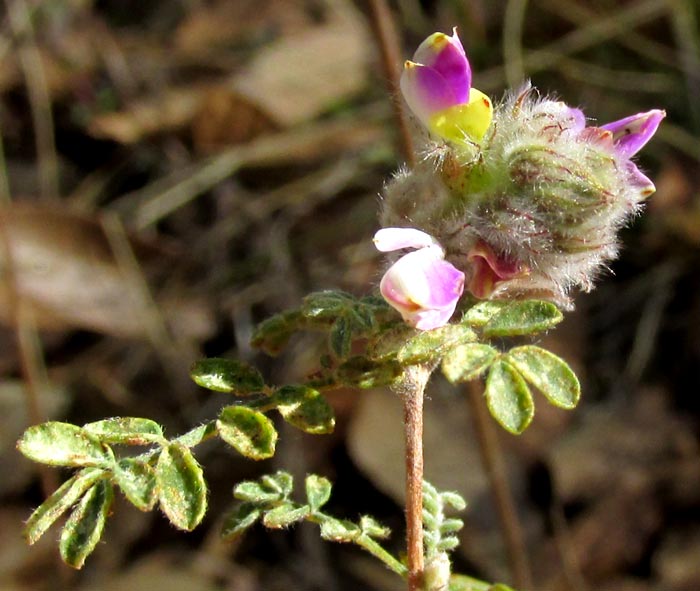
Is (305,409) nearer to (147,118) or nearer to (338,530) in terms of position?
(338,530)

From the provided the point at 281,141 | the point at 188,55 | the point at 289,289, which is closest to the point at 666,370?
the point at 289,289

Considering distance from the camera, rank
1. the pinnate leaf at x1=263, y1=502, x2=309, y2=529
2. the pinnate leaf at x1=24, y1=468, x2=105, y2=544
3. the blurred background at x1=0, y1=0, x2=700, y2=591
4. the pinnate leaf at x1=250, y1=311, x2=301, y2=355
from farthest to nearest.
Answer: the blurred background at x1=0, y1=0, x2=700, y2=591 < the pinnate leaf at x1=250, y1=311, x2=301, y2=355 < the pinnate leaf at x1=263, y1=502, x2=309, y2=529 < the pinnate leaf at x1=24, y1=468, x2=105, y2=544

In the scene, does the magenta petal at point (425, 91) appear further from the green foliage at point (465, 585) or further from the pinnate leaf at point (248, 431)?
the green foliage at point (465, 585)

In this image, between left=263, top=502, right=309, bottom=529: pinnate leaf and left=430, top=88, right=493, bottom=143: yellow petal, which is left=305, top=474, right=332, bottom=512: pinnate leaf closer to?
left=263, top=502, right=309, bottom=529: pinnate leaf

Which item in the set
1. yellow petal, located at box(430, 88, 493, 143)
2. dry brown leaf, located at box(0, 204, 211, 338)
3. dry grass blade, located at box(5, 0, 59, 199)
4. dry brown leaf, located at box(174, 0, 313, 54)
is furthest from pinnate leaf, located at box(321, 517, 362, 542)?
dry brown leaf, located at box(174, 0, 313, 54)

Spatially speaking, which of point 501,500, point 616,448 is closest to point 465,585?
point 501,500

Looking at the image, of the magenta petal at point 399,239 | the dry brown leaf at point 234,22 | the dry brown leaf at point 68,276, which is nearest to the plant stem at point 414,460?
the magenta petal at point 399,239

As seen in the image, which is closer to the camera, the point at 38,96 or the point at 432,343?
the point at 432,343
